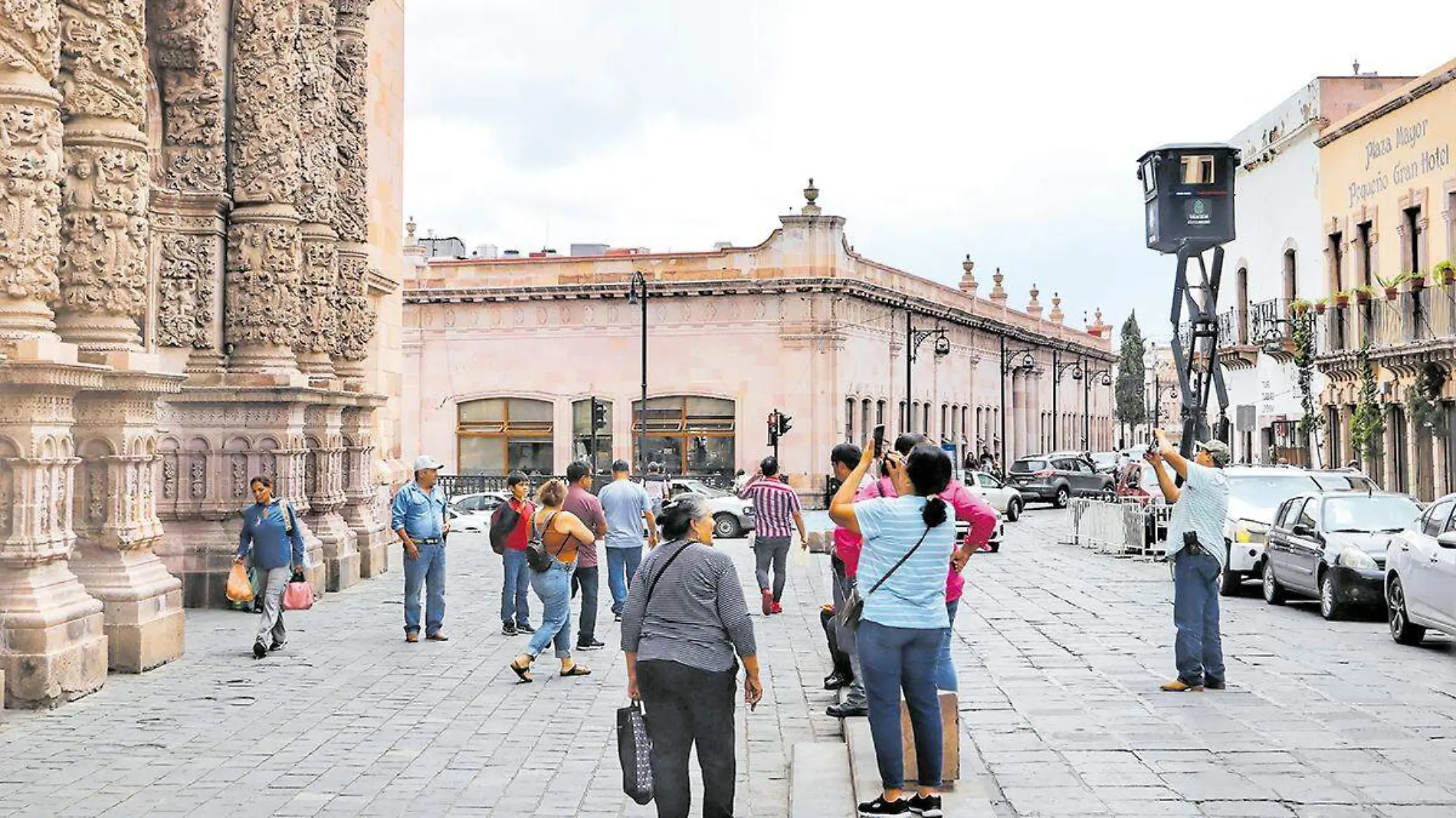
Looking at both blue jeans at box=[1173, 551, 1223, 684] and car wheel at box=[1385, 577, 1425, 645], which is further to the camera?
car wheel at box=[1385, 577, 1425, 645]

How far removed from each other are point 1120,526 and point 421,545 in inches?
639

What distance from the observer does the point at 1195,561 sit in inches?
437

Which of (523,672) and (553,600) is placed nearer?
(523,672)

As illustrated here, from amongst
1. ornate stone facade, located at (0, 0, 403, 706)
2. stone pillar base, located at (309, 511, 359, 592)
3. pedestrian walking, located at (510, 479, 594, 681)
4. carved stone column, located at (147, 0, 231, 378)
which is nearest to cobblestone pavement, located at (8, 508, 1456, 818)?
pedestrian walking, located at (510, 479, 594, 681)

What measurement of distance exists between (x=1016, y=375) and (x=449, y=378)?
31.8 metres

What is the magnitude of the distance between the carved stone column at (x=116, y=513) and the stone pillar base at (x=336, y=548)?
271 inches

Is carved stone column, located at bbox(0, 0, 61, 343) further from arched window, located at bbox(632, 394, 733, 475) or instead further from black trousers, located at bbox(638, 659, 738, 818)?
arched window, located at bbox(632, 394, 733, 475)

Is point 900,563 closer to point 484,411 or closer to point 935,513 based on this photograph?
point 935,513

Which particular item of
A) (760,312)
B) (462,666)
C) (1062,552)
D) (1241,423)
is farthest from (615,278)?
(462,666)

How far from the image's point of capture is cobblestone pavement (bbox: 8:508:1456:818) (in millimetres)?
8117

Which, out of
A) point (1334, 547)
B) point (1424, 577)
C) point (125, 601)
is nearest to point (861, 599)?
point (125, 601)

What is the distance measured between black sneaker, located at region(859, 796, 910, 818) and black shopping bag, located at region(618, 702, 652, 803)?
42.2 inches

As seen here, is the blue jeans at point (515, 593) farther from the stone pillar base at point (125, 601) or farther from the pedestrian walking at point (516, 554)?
the stone pillar base at point (125, 601)

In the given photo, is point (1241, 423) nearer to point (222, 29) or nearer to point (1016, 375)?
point (222, 29)
